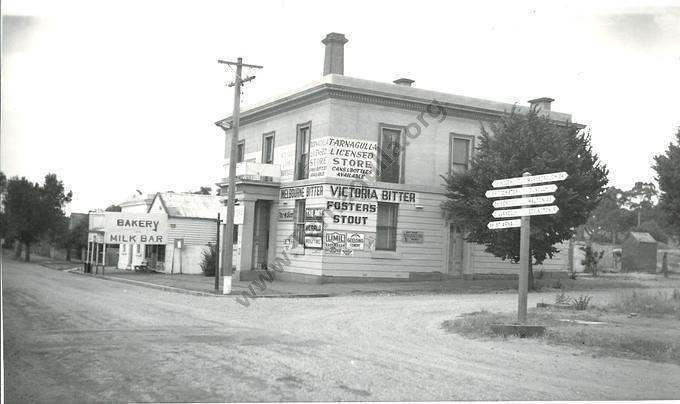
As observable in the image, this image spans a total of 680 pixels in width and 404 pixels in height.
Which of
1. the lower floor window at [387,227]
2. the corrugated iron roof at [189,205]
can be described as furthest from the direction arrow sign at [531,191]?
the corrugated iron roof at [189,205]

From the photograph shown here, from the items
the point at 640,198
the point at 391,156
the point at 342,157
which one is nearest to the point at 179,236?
the point at 342,157

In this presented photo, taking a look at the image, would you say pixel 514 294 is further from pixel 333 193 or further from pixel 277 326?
pixel 277 326

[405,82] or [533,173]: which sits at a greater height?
[405,82]

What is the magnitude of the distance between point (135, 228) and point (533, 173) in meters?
23.9

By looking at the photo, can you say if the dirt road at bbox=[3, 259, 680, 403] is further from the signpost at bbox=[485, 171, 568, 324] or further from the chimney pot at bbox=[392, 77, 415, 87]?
the chimney pot at bbox=[392, 77, 415, 87]

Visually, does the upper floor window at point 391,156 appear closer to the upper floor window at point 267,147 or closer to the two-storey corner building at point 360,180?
the two-storey corner building at point 360,180

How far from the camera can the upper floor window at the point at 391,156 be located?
2539cm

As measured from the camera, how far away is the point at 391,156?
2552cm

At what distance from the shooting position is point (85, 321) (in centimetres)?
1202

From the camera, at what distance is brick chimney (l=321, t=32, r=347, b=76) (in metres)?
26.6

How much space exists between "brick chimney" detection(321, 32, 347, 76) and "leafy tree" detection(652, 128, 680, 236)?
12752 mm

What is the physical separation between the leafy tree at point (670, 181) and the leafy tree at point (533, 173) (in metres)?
2.36

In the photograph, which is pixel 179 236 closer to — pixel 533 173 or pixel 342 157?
pixel 342 157

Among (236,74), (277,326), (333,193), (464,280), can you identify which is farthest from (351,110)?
(277,326)
